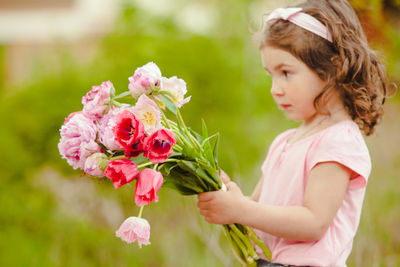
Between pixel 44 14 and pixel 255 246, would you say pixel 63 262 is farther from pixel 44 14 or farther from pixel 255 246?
pixel 44 14

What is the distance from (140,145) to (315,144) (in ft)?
Result: 2.01

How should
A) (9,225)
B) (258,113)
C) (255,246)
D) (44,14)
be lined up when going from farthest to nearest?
(44,14) < (258,113) < (9,225) < (255,246)

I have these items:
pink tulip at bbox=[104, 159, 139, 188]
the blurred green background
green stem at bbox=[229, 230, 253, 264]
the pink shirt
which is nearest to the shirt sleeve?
the pink shirt

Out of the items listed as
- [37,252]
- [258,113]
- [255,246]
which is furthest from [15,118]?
[255,246]

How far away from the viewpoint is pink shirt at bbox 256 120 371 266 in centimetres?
156

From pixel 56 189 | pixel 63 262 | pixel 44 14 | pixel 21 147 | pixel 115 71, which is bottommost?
pixel 63 262

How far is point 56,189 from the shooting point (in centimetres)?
472

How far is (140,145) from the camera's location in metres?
1.34

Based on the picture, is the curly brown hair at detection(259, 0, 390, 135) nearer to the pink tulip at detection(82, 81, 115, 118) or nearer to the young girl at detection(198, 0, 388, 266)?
the young girl at detection(198, 0, 388, 266)

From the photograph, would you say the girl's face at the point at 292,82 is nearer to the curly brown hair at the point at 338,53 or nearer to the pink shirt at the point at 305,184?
the curly brown hair at the point at 338,53

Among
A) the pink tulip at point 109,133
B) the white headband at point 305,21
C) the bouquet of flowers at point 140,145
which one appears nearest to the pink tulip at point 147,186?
the bouquet of flowers at point 140,145

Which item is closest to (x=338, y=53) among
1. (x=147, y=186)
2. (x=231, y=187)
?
(x=231, y=187)

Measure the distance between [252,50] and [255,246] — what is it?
14.4 feet

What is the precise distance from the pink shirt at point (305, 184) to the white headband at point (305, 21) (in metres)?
0.32
